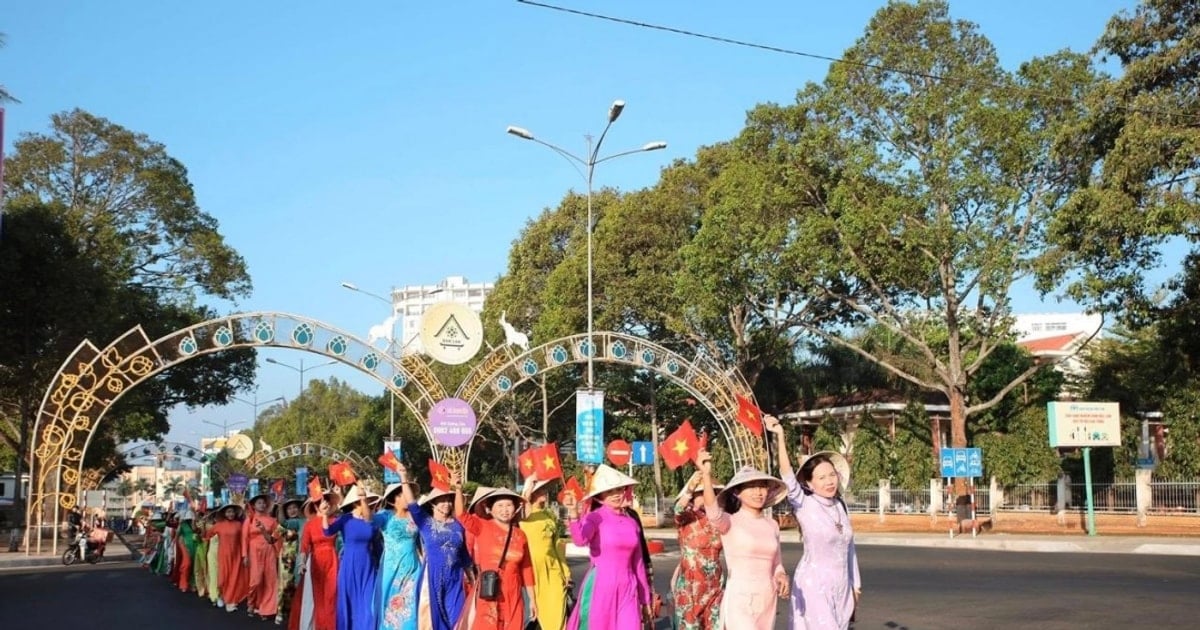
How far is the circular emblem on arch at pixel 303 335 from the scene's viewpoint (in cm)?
2723

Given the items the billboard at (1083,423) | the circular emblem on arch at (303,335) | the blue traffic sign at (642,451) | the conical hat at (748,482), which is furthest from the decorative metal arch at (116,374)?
the conical hat at (748,482)

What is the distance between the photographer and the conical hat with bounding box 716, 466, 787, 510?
728cm

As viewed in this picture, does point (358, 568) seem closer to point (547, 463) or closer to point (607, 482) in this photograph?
point (547, 463)

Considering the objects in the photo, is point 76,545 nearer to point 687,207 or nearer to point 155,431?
point 687,207

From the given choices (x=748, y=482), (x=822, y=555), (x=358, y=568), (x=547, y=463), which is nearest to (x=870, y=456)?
(x=547, y=463)

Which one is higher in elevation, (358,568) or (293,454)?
(293,454)

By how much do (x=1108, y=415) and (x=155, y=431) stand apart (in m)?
37.3

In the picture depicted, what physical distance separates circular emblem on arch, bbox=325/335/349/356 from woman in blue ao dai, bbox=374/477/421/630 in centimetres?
1819

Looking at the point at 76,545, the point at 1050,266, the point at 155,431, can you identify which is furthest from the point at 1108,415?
the point at 155,431

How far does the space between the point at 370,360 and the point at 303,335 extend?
62.4 inches

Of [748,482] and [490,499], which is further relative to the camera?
[490,499]

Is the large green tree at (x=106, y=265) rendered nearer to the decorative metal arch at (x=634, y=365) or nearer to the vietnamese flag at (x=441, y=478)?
the decorative metal arch at (x=634, y=365)

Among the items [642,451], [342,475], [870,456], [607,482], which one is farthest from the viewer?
[870,456]

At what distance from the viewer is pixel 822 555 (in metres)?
6.90
